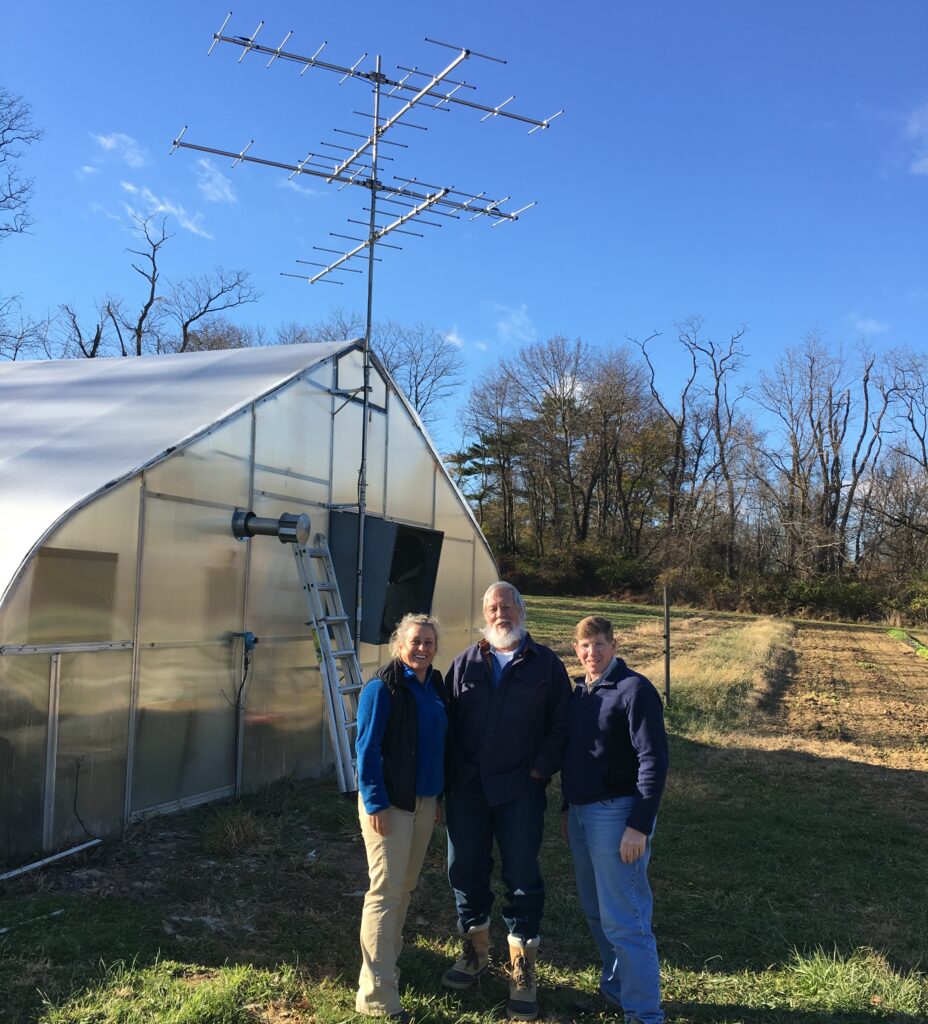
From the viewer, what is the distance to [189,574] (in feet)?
23.5

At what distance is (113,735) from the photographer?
6.30 meters

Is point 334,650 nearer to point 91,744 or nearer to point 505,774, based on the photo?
point 91,744

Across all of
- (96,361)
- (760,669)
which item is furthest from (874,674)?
(96,361)

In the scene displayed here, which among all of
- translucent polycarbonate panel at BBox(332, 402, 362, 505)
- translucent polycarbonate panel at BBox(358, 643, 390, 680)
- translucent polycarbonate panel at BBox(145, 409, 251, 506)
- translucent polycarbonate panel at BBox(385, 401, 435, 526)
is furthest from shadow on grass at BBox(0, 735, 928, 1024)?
translucent polycarbonate panel at BBox(385, 401, 435, 526)

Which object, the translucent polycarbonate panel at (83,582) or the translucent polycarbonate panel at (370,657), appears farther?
the translucent polycarbonate panel at (370,657)

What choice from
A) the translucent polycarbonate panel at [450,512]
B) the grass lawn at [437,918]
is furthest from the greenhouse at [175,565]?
the grass lawn at [437,918]

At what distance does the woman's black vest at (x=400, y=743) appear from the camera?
3893 mm

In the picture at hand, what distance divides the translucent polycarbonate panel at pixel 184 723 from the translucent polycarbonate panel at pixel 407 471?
10.0 ft

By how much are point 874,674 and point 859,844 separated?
13.0m

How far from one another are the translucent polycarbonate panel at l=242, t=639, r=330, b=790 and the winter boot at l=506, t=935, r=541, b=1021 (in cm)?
425

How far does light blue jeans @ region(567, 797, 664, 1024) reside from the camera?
12.2 ft

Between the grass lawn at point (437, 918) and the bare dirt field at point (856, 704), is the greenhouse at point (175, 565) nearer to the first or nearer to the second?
the grass lawn at point (437, 918)

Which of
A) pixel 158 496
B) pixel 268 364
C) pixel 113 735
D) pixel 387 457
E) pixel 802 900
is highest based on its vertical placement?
pixel 268 364

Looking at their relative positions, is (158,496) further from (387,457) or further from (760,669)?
(760,669)
